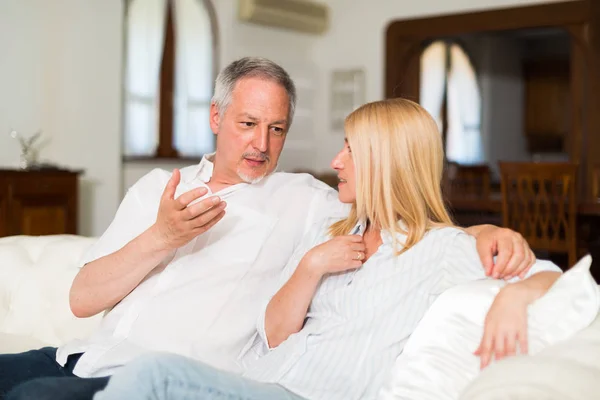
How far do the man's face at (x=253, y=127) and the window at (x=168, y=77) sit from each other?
15.3ft

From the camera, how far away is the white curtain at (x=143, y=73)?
654 cm

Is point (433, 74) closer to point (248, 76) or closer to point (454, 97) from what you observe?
point (454, 97)

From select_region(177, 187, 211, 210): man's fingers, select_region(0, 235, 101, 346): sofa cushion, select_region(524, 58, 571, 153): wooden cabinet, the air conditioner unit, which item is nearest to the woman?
select_region(177, 187, 211, 210): man's fingers

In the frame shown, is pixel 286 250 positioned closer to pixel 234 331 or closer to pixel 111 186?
pixel 234 331

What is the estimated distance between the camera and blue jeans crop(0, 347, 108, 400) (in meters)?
1.58

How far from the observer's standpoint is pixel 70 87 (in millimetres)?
5859

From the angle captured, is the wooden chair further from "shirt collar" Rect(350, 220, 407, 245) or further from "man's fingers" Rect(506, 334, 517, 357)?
"man's fingers" Rect(506, 334, 517, 357)

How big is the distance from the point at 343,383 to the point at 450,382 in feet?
0.71

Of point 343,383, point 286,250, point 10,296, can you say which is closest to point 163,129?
point 10,296

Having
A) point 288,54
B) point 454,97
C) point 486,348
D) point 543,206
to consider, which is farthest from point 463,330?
point 454,97

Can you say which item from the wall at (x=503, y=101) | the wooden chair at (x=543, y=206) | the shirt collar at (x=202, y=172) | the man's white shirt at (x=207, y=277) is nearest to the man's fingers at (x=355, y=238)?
the man's white shirt at (x=207, y=277)

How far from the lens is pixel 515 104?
979 cm

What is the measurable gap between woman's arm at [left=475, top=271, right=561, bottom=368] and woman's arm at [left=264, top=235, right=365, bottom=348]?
1.01 feet

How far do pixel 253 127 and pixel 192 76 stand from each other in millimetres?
5226
